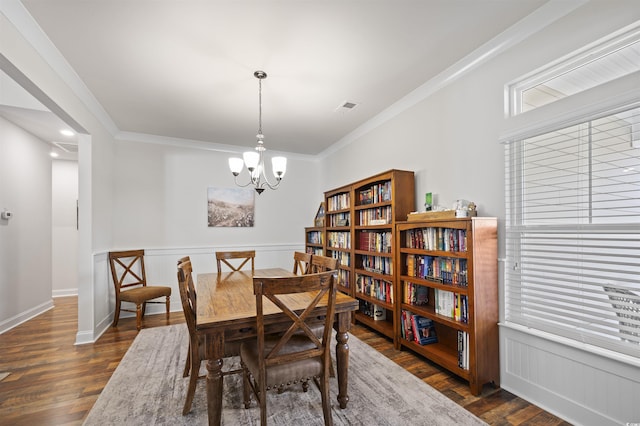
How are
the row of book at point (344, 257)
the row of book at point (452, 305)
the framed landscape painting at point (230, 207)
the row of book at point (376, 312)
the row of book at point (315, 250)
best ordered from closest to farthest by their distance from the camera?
the row of book at point (452, 305) → the row of book at point (376, 312) → the row of book at point (344, 257) → the framed landscape painting at point (230, 207) → the row of book at point (315, 250)

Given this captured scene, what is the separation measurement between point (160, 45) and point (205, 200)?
9.05 ft

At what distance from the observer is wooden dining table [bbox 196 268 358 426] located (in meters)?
1.53

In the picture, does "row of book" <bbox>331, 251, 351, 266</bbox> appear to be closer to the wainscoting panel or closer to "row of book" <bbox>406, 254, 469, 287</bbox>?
"row of book" <bbox>406, 254, 469, 287</bbox>

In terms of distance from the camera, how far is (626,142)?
62.6 inches

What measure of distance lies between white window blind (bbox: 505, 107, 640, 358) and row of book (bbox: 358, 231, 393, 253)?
117 centimetres

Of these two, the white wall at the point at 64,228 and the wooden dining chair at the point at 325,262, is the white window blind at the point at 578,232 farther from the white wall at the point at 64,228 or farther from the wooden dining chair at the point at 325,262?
the white wall at the point at 64,228

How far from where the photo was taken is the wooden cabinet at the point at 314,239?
15.5 ft

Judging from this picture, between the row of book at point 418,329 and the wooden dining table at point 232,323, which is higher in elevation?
the wooden dining table at point 232,323

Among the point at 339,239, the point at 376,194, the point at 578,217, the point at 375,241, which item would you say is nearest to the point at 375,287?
the point at 375,241

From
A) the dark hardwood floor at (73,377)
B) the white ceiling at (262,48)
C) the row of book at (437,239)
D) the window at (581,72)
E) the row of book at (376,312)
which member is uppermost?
the white ceiling at (262,48)

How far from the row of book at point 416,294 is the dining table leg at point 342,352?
3.58 feet

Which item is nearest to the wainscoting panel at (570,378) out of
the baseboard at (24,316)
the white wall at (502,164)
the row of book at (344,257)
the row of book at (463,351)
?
the white wall at (502,164)

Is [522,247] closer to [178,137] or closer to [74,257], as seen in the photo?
[178,137]

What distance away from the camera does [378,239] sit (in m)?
3.25
